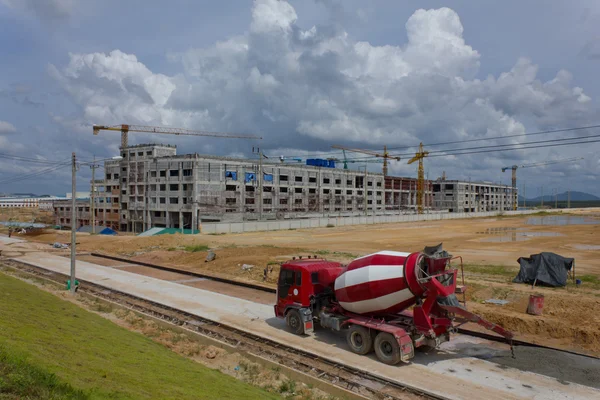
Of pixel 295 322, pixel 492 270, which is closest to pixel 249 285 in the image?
pixel 295 322

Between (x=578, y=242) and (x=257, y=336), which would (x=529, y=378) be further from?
(x=578, y=242)

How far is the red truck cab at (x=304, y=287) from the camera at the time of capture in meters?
16.3

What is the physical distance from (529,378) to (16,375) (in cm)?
1344

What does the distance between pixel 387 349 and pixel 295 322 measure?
165 inches

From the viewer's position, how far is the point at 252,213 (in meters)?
99.4

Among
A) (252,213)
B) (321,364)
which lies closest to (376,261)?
(321,364)

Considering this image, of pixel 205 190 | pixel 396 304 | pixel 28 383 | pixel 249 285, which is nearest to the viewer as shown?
pixel 28 383

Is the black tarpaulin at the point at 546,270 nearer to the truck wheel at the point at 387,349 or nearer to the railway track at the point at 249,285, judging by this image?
the railway track at the point at 249,285

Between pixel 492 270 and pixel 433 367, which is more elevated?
pixel 492 270

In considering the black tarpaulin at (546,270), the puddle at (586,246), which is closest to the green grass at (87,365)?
the black tarpaulin at (546,270)

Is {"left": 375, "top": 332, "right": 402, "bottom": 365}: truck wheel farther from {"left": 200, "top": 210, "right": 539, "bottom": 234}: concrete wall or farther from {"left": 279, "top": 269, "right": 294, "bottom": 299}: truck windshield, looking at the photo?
{"left": 200, "top": 210, "right": 539, "bottom": 234}: concrete wall

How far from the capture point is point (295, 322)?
16.8 metres

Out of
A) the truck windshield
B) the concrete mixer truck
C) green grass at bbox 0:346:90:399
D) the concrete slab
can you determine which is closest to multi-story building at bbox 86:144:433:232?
the concrete slab

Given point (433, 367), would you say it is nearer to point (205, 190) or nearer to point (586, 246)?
point (586, 246)
